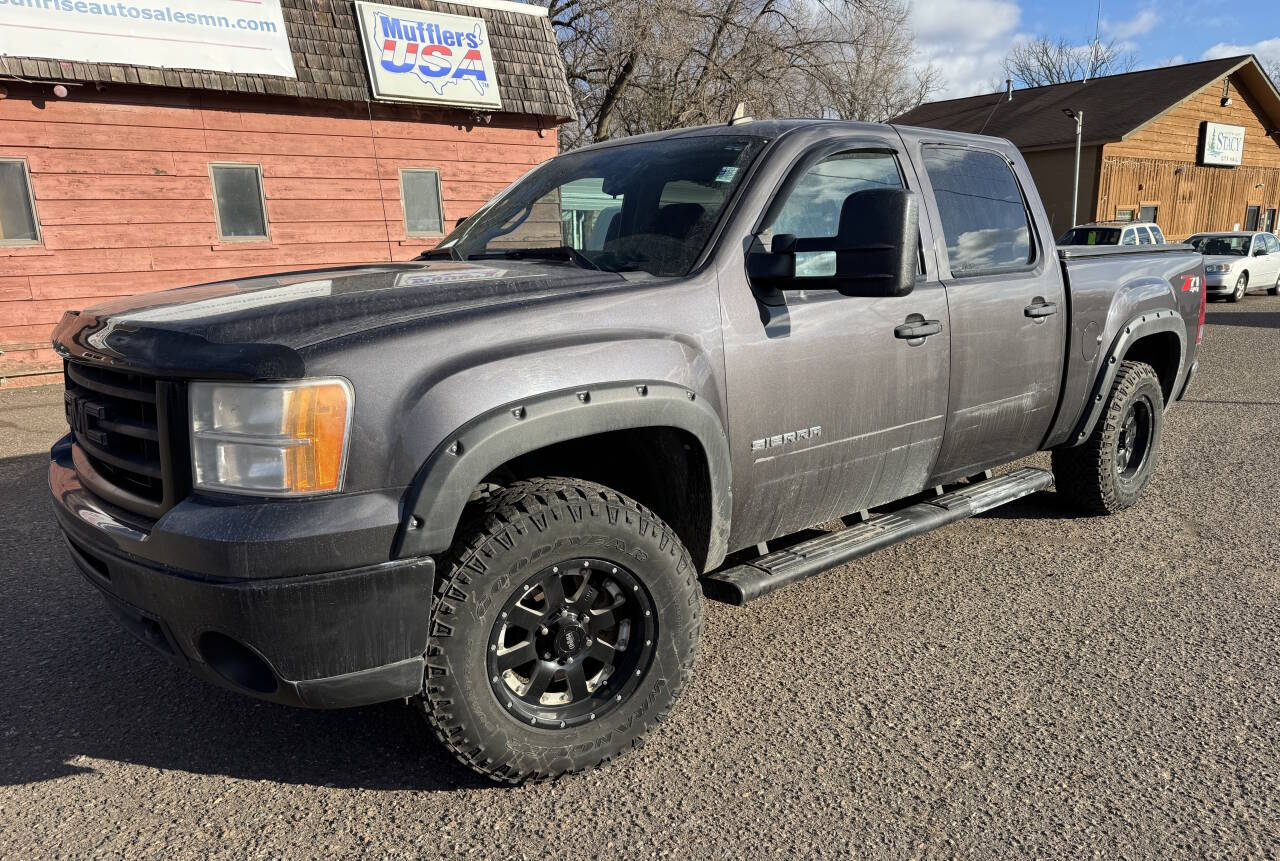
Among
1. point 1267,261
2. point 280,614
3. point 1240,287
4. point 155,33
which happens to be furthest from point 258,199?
point 1267,261

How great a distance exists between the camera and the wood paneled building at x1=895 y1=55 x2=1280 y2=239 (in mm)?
28438

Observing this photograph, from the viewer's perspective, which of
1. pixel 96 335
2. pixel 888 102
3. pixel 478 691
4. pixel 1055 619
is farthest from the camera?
pixel 888 102

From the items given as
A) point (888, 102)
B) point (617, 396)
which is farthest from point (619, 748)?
point (888, 102)

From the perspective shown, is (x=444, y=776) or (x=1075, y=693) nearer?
(x=444, y=776)

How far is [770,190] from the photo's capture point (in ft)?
10.3

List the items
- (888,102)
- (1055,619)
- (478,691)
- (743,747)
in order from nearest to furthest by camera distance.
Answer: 1. (478,691)
2. (743,747)
3. (1055,619)
4. (888,102)

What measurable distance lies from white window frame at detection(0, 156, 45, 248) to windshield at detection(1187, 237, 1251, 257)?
21.9 metres

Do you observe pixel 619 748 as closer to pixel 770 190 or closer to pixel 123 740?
pixel 123 740

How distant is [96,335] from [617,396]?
1.52m

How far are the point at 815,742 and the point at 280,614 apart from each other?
1.66 meters

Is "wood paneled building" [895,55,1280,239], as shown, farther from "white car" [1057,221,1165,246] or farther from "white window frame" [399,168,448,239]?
"white window frame" [399,168,448,239]

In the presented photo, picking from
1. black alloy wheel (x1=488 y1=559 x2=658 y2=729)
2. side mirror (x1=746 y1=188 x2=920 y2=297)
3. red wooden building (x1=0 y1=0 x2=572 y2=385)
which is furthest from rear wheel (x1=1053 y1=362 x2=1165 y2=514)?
red wooden building (x1=0 y1=0 x2=572 y2=385)

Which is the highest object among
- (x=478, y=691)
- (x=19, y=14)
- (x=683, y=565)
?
(x=19, y=14)

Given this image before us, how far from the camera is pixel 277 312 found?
7.84ft
